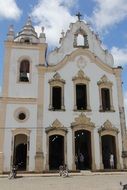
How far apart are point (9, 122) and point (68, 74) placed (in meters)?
6.60

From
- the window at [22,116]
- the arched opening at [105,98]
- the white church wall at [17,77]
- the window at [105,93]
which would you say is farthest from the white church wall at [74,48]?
the window at [22,116]

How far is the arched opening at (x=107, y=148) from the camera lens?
24.2 metres

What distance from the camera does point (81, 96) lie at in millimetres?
25109

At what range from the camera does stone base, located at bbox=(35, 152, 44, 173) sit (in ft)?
72.5

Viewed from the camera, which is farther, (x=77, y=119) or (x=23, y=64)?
(x=23, y=64)

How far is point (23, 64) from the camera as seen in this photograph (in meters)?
25.5

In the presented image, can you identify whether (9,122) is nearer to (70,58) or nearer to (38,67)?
(38,67)

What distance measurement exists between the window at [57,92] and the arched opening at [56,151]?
8.45 feet

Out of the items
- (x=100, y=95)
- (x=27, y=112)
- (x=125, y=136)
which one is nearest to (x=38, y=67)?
(x=27, y=112)

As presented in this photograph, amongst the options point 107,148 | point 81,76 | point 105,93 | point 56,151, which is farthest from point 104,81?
point 56,151

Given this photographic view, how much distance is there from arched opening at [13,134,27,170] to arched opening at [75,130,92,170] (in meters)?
4.25

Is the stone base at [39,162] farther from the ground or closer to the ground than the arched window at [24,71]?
closer to the ground

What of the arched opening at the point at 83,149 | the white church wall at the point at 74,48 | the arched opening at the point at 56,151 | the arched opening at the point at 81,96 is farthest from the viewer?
the white church wall at the point at 74,48

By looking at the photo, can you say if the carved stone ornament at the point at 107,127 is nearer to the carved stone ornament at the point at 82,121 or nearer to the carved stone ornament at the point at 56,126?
the carved stone ornament at the point at 82,121
